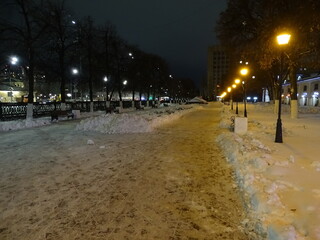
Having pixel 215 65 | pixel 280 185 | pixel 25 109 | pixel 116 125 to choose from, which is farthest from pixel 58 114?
pixel 215 65

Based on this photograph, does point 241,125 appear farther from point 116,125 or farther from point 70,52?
point 70,52

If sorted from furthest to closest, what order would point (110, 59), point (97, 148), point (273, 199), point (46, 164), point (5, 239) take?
point (110, 59), point (97, 148), point (46, 164), point (273, 199), point (5, 239)

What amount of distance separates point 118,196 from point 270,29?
2169 centimetres

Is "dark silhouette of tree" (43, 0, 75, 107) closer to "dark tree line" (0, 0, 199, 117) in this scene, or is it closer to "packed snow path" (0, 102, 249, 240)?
"dark tree line" (0, 0, 199, 117)

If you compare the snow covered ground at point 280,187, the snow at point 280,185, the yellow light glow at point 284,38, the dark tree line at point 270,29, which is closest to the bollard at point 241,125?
the snow at point 280,185

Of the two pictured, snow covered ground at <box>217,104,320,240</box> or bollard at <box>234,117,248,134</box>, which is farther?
bollard at <box>234,117,248,134</box>

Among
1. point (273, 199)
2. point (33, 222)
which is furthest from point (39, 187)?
point (273, 199)

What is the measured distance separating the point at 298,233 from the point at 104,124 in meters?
15.1

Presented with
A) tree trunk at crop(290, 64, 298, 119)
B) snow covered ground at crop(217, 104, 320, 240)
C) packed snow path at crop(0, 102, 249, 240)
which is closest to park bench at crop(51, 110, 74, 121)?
packed snow path at crop(0, 102, 249, 240)

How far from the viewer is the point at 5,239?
13.9ft

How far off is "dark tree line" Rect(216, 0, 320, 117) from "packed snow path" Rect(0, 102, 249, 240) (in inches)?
548

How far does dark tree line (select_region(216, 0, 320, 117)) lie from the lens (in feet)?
71.3

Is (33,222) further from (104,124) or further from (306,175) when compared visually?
(104,124)

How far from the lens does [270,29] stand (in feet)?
76.2
